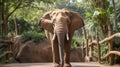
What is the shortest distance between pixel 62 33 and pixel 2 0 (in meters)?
13.1

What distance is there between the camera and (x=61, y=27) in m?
7.79

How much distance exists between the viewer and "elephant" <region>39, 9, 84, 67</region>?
783 cm

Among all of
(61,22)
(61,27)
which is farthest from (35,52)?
(61,27)

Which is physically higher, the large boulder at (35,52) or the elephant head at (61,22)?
the elephant head at (61,22)

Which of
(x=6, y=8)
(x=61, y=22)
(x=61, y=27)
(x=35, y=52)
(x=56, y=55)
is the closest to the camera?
(x=61, y=27)

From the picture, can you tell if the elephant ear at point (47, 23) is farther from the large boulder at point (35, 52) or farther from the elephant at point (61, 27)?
the large boulder at point (35, 52)

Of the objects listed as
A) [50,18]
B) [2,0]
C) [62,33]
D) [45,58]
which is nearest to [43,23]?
[50,18]

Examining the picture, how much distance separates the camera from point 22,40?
61.3 ft

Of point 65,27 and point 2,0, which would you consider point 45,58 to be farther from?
point 65,27

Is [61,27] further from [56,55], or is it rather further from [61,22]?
[56,55]

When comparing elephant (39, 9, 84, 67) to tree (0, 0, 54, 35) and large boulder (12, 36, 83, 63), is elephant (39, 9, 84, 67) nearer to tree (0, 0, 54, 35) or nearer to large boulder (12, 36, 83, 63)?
large boulder (12, 36, 83, 63)

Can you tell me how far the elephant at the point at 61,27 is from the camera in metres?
7.83

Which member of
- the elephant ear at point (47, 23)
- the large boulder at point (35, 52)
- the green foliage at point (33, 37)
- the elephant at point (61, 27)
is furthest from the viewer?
the green foliage at point (33, 37)

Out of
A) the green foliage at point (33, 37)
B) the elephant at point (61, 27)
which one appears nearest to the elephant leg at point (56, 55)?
the elephant at point (61, 27)
